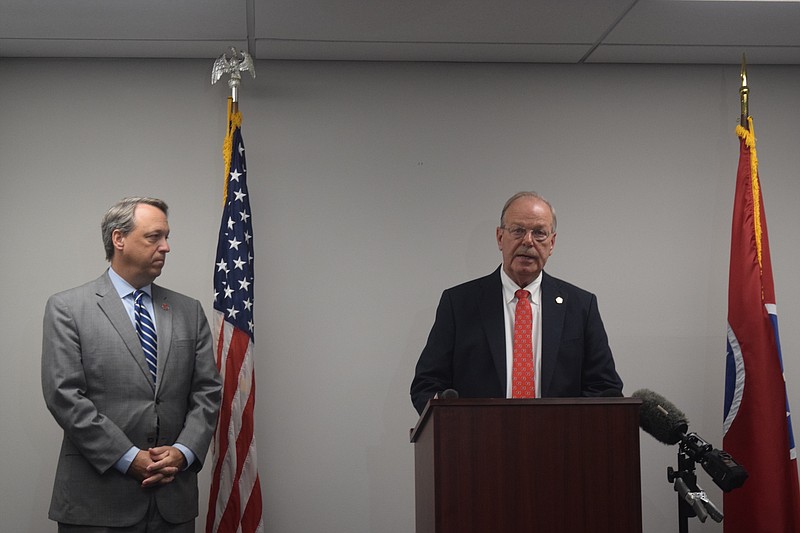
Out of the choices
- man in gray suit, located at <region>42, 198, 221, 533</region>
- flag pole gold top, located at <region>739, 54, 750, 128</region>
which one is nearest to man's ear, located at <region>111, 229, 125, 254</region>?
man in gray suit, located at <region>42, 198, 221, 533</region>

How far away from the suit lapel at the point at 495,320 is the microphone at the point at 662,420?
0.67m

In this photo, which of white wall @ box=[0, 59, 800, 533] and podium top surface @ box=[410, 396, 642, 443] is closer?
podium top surface @ box=[410, 396, 642, 443]

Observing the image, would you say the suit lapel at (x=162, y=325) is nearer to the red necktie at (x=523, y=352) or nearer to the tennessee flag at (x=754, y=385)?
the red necktie at (x=523, y=352)

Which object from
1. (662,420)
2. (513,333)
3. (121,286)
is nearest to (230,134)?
(121,286)

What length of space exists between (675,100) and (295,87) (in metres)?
2.05

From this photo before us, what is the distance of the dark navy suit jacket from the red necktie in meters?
0.05

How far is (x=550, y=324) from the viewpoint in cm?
387

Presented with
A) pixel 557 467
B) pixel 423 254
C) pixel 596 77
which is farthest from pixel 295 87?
pixel 557 467

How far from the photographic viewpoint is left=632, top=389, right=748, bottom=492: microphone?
2953mm

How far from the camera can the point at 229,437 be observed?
15.6 feet

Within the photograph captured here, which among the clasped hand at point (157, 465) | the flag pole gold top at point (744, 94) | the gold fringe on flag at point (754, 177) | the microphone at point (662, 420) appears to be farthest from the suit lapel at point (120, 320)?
the flag pole gold top at point (744, 94)

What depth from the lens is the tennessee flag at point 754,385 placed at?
4.75m

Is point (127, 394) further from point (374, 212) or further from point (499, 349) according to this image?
point (374, 212)

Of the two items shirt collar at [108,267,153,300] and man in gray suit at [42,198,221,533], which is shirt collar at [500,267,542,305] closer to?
man in gray suit at [42,198,221,533]
